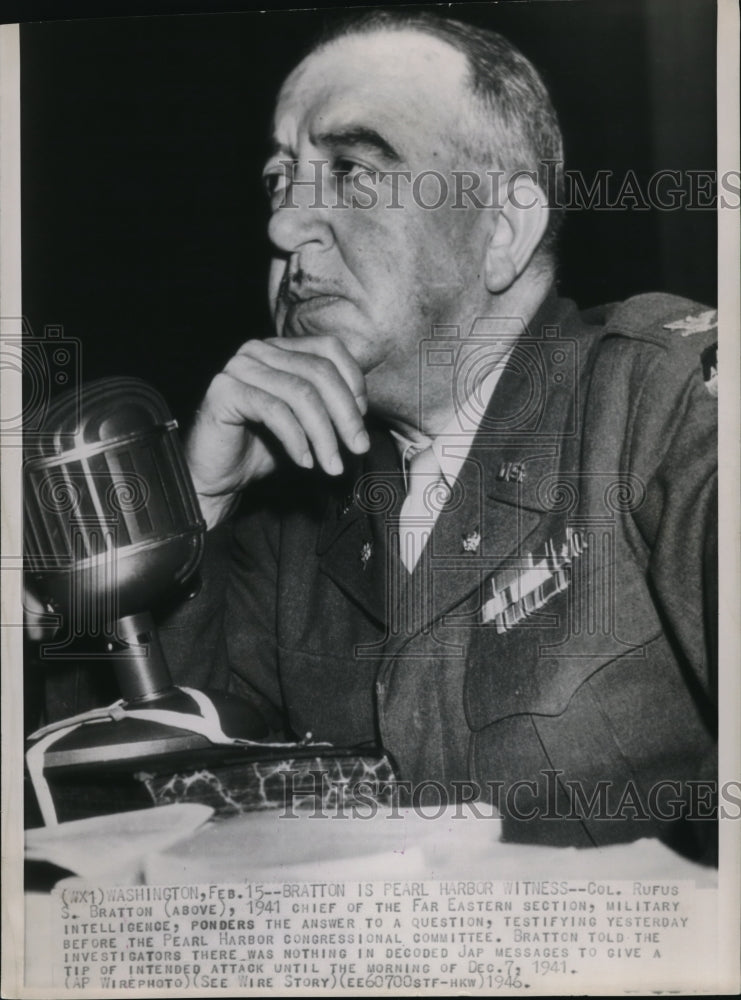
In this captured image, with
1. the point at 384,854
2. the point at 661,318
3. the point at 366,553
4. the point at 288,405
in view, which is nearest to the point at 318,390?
the point at 288,405

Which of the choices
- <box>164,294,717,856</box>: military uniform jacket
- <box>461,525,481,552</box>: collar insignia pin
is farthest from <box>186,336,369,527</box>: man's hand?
<box>461,525,481,552</box>: collar insignia pin

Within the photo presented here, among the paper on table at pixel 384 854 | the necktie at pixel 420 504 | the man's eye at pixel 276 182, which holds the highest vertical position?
the man's eye at pixel 276 182

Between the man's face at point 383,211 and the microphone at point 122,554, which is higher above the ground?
the man's face at point 383,211

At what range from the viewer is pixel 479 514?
233cm

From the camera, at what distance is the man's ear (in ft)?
7.65

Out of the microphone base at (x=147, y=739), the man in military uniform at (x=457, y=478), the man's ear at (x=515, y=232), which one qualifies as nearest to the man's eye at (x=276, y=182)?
the man in military uniform at (x=457, y=478)

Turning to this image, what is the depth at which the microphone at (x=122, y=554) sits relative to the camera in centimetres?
237

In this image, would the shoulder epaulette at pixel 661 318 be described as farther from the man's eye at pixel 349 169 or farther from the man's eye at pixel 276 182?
the man's eye at pixel 276 182

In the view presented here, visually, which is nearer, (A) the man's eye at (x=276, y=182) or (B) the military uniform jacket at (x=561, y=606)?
(B) the military uniform jacket at (x=561, y=606)

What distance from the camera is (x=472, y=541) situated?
2.32 metres

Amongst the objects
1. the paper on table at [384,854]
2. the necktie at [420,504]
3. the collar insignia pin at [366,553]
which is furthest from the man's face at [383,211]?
the paper on table at [384,854]

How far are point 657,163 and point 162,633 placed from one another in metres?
1.40

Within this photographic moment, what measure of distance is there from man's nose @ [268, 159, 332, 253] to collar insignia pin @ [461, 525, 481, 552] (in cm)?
66

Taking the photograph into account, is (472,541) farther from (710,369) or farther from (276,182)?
(276,182)
